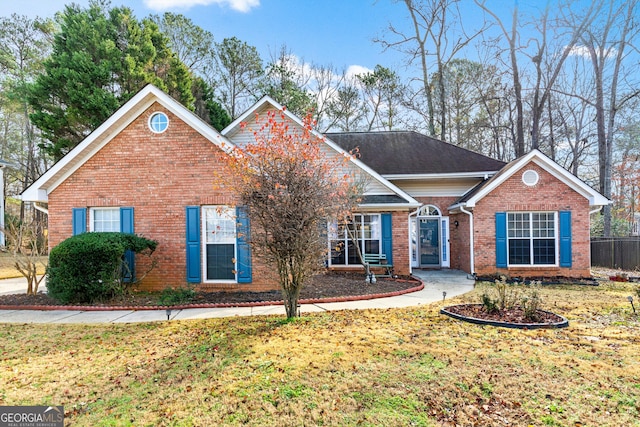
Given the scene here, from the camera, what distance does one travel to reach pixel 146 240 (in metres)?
9.13

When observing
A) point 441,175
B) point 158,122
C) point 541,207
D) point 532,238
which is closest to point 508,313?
point 532,238

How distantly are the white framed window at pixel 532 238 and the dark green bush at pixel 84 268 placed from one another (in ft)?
39.8

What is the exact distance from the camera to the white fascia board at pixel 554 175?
11.9 m

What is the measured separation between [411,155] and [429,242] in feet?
13.3

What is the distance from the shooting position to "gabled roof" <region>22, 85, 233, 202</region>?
9359mm

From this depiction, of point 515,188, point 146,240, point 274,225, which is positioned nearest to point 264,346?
point 274,225

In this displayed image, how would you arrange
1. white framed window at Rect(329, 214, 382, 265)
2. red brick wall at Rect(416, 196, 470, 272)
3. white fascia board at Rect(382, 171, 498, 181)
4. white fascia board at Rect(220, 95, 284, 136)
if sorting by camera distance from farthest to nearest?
1. white fascia board at Rect(382, 171, 498, 181)
2. red brick wall at Rect(416, 196, 470, 272)
3. white fascia board at Rect(220, 95, 284, 136)
4. white framed window at Rect(329, 214, 382, 265)

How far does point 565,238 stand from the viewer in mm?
12102

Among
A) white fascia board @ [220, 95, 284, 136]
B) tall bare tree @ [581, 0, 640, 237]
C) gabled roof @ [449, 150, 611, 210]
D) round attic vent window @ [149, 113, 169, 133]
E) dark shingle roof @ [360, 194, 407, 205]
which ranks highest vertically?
tall bare tree @ [581, 0, 640, 237]

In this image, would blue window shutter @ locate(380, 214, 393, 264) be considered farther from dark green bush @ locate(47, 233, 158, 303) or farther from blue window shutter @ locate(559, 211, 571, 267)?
dark green bush @ locate(47, 233, 158, 303)

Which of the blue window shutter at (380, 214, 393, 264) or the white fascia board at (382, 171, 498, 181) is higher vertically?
the white fascia board at (382, 171, 498, 181)

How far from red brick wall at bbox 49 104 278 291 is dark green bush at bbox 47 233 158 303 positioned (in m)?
1.33

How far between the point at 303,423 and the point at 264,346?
2.04 metres

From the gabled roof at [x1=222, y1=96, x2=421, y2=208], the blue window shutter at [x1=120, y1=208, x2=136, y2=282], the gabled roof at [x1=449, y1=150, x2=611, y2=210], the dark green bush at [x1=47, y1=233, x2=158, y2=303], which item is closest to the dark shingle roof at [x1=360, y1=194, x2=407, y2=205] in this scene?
the gabled roof at [x1=222, y1=96, x2=421, y2=208]
